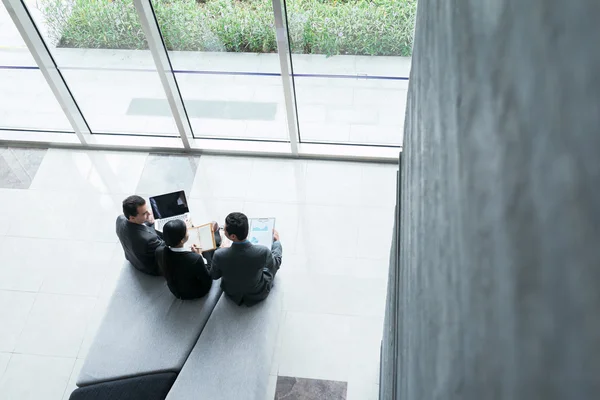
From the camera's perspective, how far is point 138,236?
3564 millimetres

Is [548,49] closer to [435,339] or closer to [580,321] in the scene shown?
[580,321]

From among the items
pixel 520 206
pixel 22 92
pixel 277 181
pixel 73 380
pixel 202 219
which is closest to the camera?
pixel 520 206

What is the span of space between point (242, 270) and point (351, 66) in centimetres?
225

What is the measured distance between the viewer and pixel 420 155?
2.95 feet

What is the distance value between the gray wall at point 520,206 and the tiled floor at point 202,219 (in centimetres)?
351

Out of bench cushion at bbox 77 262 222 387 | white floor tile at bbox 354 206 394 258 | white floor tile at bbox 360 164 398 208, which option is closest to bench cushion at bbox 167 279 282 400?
bench cushion at bbox 77 262 222 387

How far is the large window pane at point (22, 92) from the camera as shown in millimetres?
4766

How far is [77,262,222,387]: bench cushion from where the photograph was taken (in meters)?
3.23

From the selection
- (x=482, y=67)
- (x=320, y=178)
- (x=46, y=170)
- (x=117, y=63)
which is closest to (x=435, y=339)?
(x=482, y=67)

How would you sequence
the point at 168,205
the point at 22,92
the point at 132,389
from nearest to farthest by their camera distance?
the point at 132,389 → the point at 168,205 → the point at 22,92

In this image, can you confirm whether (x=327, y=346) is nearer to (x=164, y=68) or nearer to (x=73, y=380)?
(x=73, y=380)

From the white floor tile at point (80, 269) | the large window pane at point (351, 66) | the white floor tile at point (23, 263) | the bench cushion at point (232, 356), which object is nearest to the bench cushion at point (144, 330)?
the bench cushion at point (232, 356)

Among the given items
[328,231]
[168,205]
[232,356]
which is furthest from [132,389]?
[328,231]

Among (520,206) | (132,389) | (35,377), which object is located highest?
(35,377)
